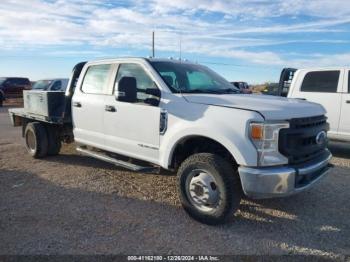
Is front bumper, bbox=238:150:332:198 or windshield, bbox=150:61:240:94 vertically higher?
windshield, bbox=150:61:240:94

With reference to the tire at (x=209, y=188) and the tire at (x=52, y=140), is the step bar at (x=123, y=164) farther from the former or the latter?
the tire at (x=52, y=140)

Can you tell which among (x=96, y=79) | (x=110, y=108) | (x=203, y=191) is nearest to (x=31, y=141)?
(x=96, y=79)

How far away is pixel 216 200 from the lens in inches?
167

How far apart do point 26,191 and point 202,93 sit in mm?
2916

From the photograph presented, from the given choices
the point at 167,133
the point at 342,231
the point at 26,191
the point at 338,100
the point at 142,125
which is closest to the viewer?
the point at 342,231

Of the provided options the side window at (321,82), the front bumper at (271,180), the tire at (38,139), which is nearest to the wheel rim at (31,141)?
the tire at (38,139)

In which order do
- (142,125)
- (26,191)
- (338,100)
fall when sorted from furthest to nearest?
(338,100), (26,191), (142,125)

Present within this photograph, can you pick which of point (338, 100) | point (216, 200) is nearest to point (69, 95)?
point (216, 200)

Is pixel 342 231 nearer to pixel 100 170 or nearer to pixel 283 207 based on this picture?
pixel 283 207

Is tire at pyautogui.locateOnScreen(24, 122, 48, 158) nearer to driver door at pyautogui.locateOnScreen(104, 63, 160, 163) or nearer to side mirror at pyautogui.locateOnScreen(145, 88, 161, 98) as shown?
driver door at pyautogui.locateOnScreen(104, 63, 160, 163)

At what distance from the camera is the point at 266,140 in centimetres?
388

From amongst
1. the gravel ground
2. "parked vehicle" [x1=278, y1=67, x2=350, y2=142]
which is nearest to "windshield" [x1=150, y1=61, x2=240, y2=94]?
the gravel ground

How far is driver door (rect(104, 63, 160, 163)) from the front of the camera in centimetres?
496

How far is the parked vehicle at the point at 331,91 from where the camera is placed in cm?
805
